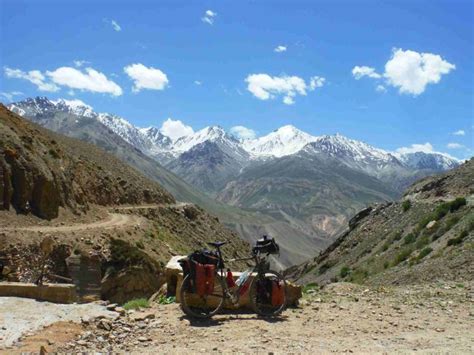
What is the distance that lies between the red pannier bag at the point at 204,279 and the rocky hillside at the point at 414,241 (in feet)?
39.8

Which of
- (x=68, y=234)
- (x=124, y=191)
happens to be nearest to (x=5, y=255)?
(x=68, y=234)

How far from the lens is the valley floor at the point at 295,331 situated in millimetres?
9461

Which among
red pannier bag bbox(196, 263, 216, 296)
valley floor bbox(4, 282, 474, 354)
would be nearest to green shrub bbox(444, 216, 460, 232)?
valley floor bbox(4, 282, 474, 354)

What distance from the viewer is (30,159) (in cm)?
5300

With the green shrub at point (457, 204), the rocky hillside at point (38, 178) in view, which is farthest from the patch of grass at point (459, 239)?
the rocky hillside at point (38, 178)

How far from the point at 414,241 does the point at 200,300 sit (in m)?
29.5

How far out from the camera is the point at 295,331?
424 inches

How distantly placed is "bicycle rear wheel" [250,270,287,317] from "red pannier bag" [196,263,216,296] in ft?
4.30

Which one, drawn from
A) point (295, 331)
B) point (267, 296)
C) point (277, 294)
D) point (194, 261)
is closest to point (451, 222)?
point (277, 294)

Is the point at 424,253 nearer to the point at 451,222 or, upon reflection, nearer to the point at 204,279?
the point at 451,222

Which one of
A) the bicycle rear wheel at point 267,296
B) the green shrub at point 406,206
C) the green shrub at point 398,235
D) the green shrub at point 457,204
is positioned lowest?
the bicycle rear wheel at point 267,296

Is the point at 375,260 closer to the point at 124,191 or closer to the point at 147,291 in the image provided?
the point at 147,291

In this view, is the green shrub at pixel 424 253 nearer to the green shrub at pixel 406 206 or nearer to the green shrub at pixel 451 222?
the green shrub at pixel 451 222

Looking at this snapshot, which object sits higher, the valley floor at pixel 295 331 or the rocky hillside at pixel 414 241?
the rocky hillside at pixel 414 241
